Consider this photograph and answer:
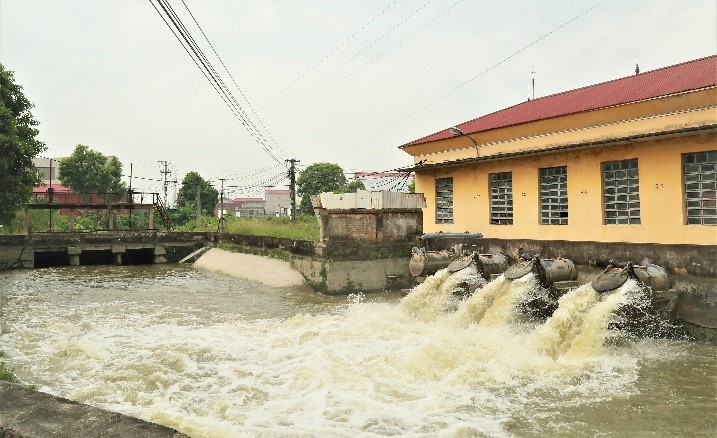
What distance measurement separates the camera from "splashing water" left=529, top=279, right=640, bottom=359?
28.0ft

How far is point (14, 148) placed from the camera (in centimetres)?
2056

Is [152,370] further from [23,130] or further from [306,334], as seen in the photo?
[23,130]

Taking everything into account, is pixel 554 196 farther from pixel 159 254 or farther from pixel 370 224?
pixel 159 254

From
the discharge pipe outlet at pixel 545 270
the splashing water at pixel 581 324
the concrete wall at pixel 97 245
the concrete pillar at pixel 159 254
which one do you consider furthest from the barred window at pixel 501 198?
the concrete pillar at pixel 159 254

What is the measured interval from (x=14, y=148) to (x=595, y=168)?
892 inches

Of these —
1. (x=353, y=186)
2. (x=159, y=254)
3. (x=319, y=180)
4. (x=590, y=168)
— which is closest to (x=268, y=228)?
(x=159, y=254)

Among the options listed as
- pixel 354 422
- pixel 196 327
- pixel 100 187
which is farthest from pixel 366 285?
pixel 100 187

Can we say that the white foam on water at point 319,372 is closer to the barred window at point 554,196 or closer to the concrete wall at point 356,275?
the concrete wall at point 356,275

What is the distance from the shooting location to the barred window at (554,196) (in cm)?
1459

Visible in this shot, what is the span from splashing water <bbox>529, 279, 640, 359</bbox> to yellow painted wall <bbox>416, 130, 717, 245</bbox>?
3657 millimetres

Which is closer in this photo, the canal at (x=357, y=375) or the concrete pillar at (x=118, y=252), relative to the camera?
the canal at (x=357, y=375)

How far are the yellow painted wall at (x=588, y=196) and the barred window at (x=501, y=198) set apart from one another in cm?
18

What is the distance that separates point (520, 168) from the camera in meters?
15.8

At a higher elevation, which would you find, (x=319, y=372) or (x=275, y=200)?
(x=275, y=200)
